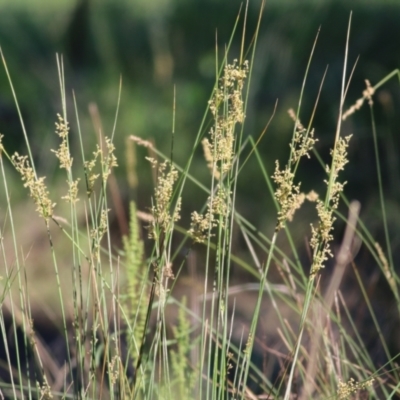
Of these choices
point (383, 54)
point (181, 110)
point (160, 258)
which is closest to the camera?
point (160, 258)

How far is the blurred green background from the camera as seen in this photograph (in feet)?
9.21

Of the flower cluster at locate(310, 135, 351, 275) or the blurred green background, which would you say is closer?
the flower cluster at locate(310, 135, 351, 275)

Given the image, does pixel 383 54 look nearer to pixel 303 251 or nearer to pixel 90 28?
pixel 303 251

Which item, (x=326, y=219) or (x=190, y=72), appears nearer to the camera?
(x=326, y=219)

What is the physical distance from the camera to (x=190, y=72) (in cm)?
302

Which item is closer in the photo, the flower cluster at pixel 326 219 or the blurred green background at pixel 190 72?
the flower cluster at pixel 326 219

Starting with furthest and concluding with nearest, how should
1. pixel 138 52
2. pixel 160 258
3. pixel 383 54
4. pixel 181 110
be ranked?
pixel 138 52 < pixel 181 110 < pixel 383 54 < pixel 160 258

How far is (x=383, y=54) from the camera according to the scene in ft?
9.21

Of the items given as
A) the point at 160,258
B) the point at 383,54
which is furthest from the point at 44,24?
the point at 160,258

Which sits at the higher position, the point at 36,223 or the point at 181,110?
A: the point at 181,110

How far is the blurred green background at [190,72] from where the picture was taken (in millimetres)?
2807

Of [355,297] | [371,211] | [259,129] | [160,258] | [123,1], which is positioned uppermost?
[123,1]

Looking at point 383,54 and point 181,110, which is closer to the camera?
point 383,54

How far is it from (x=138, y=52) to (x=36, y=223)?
0.77m
